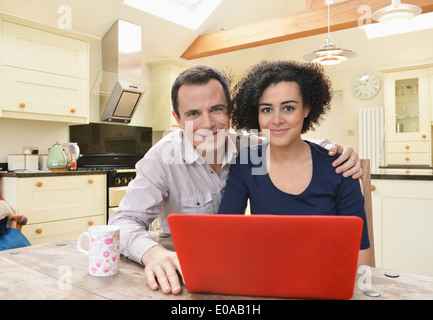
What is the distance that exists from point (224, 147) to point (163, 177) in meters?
0.25

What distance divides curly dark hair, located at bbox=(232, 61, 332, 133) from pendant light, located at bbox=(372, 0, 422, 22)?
1531 mm

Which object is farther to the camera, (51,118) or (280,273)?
(51,118)

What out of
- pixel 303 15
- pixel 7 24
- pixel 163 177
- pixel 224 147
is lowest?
pixel 163 177

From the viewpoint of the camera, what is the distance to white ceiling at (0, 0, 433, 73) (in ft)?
11.8

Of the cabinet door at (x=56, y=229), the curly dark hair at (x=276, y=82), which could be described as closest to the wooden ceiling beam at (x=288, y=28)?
the cabinet door at (x=56, y=229)

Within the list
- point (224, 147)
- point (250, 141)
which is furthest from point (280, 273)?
point (250, 141)

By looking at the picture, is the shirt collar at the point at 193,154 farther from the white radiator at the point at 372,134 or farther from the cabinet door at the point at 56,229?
the white radiator at the point at 372,134

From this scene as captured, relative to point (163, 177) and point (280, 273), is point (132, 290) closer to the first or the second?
point (280, 273)

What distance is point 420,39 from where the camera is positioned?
5.32 m

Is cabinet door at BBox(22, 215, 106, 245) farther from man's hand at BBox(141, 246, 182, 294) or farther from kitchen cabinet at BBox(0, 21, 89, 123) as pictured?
man's hand at BBox(141, 246, 182, 294)

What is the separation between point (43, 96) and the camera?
10.3 ft

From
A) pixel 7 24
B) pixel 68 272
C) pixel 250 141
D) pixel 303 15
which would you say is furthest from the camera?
pixel 303 15

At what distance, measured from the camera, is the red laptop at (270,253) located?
0.56 meters

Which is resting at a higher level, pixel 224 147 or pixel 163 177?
pixel 224 147
